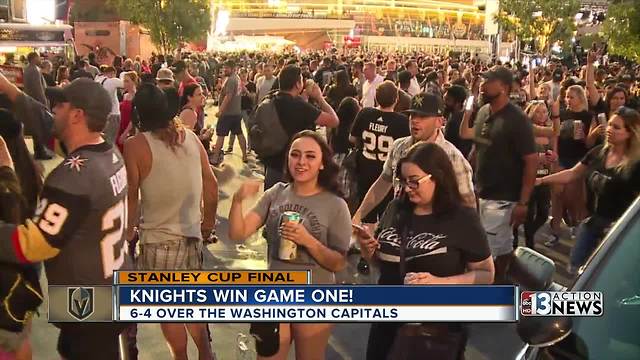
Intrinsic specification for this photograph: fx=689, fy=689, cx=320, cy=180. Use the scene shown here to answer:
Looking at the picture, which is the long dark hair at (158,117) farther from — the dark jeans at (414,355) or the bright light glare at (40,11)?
the bright light glare at (40,11)

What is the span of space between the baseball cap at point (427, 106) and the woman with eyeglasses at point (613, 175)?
1.23 metres

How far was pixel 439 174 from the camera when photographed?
10.4ft

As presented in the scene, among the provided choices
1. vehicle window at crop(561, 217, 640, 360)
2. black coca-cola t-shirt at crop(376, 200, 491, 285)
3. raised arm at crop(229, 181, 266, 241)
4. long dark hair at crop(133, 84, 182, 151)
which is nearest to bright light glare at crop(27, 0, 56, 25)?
long dark hair at crop(133, 84, 182, 151)

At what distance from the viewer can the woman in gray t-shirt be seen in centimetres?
346

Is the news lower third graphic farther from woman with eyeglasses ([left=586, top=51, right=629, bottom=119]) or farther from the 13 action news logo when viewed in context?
woman with eyeglasses ([left=586, top=51, right=629, bottom=119])

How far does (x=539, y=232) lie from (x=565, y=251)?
0.86 meters

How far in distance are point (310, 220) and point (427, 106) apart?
5.15ft

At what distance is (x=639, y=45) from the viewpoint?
583 inches

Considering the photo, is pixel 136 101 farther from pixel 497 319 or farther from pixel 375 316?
pixel 497 319

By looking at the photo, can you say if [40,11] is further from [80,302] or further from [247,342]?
[80,302]

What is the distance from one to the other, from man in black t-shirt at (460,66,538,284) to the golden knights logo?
3.17 m

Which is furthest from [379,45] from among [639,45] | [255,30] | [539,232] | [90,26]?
[539,232]

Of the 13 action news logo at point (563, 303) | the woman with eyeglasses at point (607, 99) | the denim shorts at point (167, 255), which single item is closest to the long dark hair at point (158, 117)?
the denim shorts at point (167, 255)

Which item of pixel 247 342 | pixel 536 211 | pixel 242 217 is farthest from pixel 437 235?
pixel 536 211
